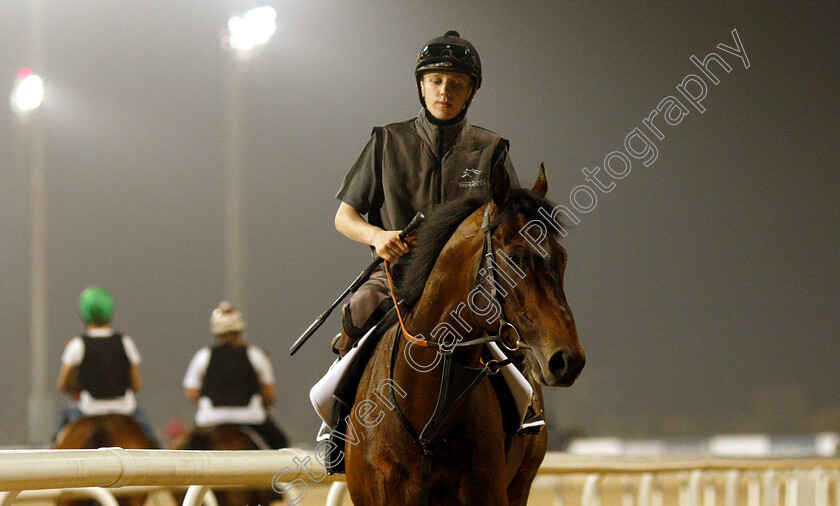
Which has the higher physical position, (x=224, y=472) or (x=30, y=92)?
(x=30, y=92)

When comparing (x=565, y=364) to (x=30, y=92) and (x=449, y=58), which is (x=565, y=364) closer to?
(x=449, y=58)

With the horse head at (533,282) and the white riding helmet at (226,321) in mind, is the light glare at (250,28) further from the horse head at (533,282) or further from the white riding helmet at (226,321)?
the horse head at (533,282)

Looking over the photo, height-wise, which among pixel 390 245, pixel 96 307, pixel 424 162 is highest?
pixel 424 162

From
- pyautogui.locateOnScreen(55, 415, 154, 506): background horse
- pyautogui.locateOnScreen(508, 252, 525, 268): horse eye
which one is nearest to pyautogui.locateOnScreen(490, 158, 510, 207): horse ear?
pyautogui.locateOnScreen(508, 252, 525, 268): horse eye

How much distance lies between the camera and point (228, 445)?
7.38 m

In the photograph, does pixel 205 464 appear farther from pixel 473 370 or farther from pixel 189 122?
pixel 189 122

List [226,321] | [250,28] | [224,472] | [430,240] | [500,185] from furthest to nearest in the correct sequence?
[250,28] → [226,321] → [224,472] → [430,240] → [500,185]

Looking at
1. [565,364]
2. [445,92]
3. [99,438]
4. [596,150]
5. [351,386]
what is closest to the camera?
[565,364]

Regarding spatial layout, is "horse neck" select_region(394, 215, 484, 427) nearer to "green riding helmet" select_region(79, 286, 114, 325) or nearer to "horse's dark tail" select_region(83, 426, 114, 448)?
"horse's dark tail" select_region(83, 426, 114, 448)

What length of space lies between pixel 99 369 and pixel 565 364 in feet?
18.8

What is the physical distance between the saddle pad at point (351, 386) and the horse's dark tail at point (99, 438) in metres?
3.68

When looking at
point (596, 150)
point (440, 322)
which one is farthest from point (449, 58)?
point (596, 150)

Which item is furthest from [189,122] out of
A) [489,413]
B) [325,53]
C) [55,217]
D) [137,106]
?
[489,413]

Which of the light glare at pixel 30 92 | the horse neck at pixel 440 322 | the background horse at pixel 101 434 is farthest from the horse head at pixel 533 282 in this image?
the light glare at pixel 30 92
